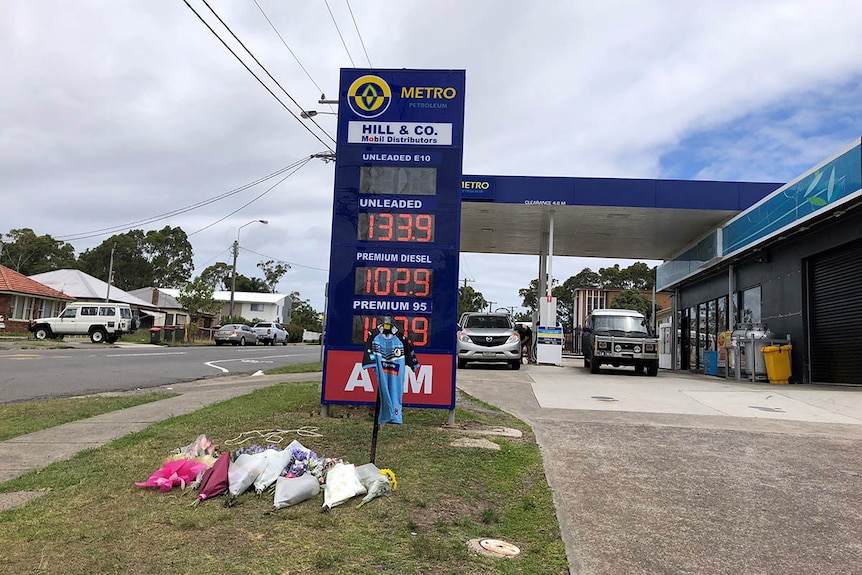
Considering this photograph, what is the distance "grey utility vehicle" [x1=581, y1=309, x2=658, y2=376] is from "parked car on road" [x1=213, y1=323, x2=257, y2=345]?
2659cm

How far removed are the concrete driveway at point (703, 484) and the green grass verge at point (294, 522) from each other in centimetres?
38

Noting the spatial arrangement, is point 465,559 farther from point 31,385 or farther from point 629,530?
point 31,385

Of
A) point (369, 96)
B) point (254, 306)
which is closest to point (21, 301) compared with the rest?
point (254, 306)

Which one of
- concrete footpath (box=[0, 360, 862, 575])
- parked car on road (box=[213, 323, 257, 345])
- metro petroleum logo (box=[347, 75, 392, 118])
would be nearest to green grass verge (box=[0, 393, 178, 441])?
concrete footpath (box=[0, 360, 862, 575])

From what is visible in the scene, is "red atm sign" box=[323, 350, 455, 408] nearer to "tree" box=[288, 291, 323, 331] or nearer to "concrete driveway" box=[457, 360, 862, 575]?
"concrete driveway" box=[457, 360, 862, 575]

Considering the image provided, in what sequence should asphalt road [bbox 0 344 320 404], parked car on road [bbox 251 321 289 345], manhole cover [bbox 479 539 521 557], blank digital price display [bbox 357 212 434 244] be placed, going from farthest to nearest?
1. parked car on road [bbox 251 321 289 345]
2. asphalt road [bbox 0 344 320 404]
3. blank digital price display [bbox 357 212 434 244]
4. manhole cover [bbox 479 539 521 557]

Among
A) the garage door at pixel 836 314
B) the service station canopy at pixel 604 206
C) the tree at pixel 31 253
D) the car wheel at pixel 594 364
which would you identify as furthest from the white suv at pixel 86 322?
the tree at pixel 31 253

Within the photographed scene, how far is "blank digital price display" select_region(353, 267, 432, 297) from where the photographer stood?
24.8 feet

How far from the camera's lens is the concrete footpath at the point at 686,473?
13.0ft

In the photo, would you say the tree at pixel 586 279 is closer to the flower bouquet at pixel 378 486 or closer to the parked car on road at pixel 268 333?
the parked car on road at pixel 268 333

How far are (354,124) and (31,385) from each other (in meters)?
8.87

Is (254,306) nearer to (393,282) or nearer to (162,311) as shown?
(162,311)

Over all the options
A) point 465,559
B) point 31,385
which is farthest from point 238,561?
point 31,385

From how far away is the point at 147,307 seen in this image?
59.6m
